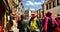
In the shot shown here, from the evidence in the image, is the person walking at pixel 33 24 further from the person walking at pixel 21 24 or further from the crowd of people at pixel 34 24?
the person walking at pixel 21 24

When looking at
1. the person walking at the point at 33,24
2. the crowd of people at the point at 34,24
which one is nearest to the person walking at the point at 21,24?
the crowd of people at the point at 34,24

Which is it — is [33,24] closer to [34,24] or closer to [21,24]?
[34,24]

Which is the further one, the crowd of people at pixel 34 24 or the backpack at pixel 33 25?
the backpack at pixel 33 25

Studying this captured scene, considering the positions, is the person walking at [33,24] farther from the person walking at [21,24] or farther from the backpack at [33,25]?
the person walking at [21,24]

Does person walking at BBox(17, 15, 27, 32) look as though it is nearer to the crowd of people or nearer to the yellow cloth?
the crowd of people

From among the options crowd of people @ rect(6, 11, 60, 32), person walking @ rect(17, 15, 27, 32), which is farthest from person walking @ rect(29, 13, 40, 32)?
person walking @ rect(17, 15, 27, 32)

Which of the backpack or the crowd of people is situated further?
the backpack

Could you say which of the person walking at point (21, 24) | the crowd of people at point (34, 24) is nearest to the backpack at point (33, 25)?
the crowd of people at point (34, 24)

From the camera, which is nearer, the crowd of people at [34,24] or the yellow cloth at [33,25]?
the crowd of people at [34,24]

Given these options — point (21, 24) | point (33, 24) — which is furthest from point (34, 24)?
point (21, 24)

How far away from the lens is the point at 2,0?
62.6ft

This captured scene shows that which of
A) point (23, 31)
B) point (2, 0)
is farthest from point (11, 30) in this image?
point (2, 0)

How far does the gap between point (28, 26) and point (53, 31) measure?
9.40 ft

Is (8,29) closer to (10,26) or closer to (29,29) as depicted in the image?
(10,26)
